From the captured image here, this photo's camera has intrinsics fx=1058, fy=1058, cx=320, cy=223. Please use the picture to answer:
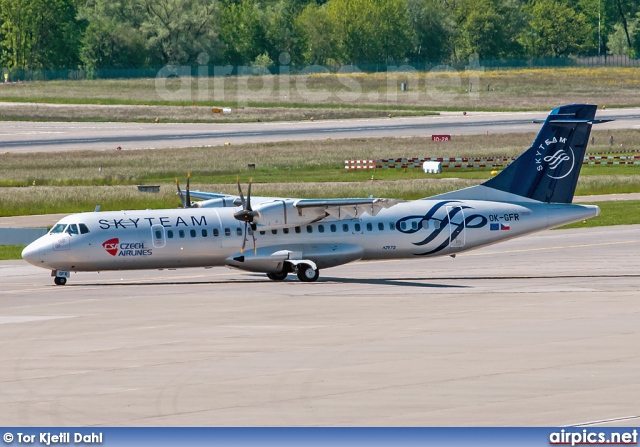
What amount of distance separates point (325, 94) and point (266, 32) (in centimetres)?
3134

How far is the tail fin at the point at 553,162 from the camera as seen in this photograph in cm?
4022

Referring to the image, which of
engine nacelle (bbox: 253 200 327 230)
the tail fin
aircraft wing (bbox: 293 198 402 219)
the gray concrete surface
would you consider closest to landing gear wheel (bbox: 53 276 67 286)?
engine nacelle (bbox: 253 200 327 230)

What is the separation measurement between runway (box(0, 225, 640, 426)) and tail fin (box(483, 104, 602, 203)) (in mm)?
3056

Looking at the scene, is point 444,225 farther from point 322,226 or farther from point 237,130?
point 237,130

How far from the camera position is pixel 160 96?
494 ft

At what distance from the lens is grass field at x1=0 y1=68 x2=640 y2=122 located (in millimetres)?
131000

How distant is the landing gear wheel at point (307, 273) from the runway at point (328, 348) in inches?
15.7

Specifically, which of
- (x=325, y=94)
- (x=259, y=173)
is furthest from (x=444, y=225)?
(x=325, y=94)

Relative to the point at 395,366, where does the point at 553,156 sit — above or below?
above

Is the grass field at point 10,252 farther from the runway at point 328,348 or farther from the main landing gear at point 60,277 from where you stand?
the main landing gear at point 60,277

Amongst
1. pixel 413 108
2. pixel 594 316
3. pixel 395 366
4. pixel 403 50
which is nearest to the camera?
pixel 395 366

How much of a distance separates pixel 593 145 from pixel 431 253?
60791 mm

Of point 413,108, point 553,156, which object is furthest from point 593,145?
point 553,156

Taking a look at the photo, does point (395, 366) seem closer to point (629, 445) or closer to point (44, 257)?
point (629, 445)
